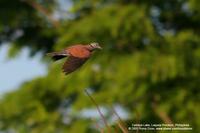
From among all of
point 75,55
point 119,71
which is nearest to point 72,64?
point 75,55

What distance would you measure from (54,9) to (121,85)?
230 centimetres

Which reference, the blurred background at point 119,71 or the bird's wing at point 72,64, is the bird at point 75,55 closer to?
the bird's wing at point 72,64

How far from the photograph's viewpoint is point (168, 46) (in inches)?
403

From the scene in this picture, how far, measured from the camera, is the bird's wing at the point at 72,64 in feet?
5.53

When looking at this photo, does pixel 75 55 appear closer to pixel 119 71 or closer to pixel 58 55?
pixel 58 55

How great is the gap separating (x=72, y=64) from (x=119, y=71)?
27.8 feet

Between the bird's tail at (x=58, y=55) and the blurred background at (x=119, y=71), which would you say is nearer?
A: the bird's tail at (x=58, y=55)

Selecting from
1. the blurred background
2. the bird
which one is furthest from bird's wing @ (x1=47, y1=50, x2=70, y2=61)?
the blurred background

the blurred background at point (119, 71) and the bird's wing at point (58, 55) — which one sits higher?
the blurred background at point (119, 71)

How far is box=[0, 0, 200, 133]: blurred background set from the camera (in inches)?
392

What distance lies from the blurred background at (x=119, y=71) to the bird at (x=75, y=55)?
24.7ft

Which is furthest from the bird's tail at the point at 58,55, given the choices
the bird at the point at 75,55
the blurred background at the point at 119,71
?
the blurred background at the point at 119,71

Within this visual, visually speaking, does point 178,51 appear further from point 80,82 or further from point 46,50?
point 46,50

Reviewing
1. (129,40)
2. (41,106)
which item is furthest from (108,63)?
(41,106)
